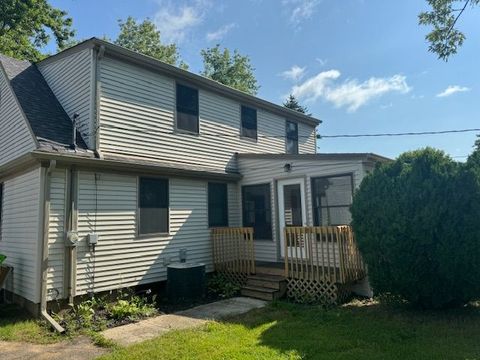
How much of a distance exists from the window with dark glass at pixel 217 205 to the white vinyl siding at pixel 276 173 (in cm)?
81

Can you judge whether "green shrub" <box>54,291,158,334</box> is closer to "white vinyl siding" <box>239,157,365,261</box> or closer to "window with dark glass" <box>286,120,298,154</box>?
"white vinyl siding" <box>239,157,365,261</box>

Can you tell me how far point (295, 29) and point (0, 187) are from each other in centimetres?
1160

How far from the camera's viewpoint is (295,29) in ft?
46.3

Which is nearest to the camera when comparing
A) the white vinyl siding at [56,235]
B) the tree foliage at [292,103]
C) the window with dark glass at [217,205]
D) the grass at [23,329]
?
the grass at [23,329]

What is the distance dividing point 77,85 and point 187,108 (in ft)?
9.40

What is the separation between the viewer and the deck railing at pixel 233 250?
29.5 feet

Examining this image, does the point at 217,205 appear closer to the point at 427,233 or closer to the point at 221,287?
the point at 221,287

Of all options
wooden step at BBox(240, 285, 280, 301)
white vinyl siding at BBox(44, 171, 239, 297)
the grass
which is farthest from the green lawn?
white vinyl siding at BBox(44, 171, 239, 297)

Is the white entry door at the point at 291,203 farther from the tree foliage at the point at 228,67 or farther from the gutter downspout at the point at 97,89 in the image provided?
the tree foliage at the point at 228,67

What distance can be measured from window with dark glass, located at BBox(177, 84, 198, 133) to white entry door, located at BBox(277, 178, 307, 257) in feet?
9.86

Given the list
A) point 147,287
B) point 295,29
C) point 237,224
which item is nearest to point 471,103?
point 295,29

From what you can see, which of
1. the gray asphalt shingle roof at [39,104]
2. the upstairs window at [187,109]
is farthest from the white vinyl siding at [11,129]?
the upstairs window at [187,109]

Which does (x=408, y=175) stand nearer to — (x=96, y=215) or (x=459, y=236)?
(x=459, y=236)

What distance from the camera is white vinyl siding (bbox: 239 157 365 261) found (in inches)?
328
